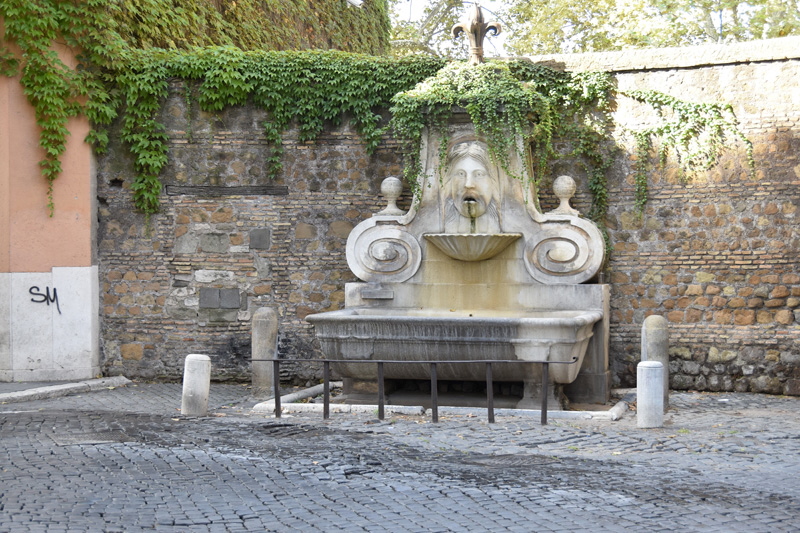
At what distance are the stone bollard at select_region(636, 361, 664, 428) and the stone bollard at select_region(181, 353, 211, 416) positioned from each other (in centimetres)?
371

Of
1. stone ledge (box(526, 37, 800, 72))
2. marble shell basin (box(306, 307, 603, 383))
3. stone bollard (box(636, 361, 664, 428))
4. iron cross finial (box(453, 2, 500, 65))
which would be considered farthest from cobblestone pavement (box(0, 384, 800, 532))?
iron cross finial (box(453, 2, 500, 65))

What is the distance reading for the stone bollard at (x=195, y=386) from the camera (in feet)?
28.7

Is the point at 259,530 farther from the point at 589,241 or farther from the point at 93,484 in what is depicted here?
the point at 589,241

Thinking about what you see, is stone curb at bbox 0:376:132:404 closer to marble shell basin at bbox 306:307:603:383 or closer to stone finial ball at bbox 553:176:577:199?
marble shell basin at bbox 306:307:603:383

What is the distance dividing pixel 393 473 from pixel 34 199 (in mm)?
6928

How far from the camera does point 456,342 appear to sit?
8961mm

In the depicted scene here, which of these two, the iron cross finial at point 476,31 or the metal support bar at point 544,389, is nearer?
the metal support bar at point 544,389

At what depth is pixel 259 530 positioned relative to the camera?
5.00 metres

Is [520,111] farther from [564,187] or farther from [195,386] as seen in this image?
[195,386]

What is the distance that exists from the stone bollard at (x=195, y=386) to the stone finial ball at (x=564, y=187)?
4.18 m

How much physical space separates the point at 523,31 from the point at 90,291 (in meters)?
18.3

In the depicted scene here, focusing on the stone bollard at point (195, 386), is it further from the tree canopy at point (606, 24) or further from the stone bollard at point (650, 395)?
the tree canopy at point (606, 24)

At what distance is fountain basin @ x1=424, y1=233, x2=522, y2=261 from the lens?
1028 centimetres

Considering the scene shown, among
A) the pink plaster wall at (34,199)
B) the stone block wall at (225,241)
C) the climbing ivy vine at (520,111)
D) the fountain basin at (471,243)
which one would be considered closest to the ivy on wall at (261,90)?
the stone block wall at (225,241)
